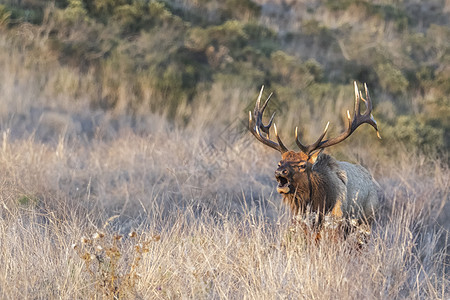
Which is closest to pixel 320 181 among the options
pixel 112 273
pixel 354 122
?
pixel 354 122

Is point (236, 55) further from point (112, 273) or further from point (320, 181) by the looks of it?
point (112, 273)

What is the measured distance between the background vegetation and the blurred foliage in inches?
1.9

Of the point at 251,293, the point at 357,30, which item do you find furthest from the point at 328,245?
the point at 357,30

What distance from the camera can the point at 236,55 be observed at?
17.0 m

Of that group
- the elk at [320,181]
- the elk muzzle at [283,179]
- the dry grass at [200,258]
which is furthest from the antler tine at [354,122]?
the dry grass at [200,258]

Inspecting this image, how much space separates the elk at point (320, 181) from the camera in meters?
5.61

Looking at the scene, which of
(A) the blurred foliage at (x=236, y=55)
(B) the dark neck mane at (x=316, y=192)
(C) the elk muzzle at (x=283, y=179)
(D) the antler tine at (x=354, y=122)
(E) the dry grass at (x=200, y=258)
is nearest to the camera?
(E) the dry grass at (x=200, y=258)

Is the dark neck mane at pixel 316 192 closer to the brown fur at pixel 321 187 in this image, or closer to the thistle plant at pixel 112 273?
the brown fur at pixel 321 187

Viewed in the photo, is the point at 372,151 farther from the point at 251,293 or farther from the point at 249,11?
the point at 249,11

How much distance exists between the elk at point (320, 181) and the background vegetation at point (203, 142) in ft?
1.01

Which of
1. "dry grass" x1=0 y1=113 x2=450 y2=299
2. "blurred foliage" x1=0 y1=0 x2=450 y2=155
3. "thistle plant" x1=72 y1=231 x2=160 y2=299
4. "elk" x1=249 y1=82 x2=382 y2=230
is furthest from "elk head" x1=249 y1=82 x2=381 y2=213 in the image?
"blurred foliage" x1=0 y1=0 x2=450 y2=155

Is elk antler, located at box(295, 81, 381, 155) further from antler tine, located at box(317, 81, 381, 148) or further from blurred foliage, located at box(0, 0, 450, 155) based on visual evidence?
blurred foliage, located at box(0, 0, 450, 155)

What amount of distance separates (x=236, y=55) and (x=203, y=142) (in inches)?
302

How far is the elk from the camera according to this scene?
18.4ft
